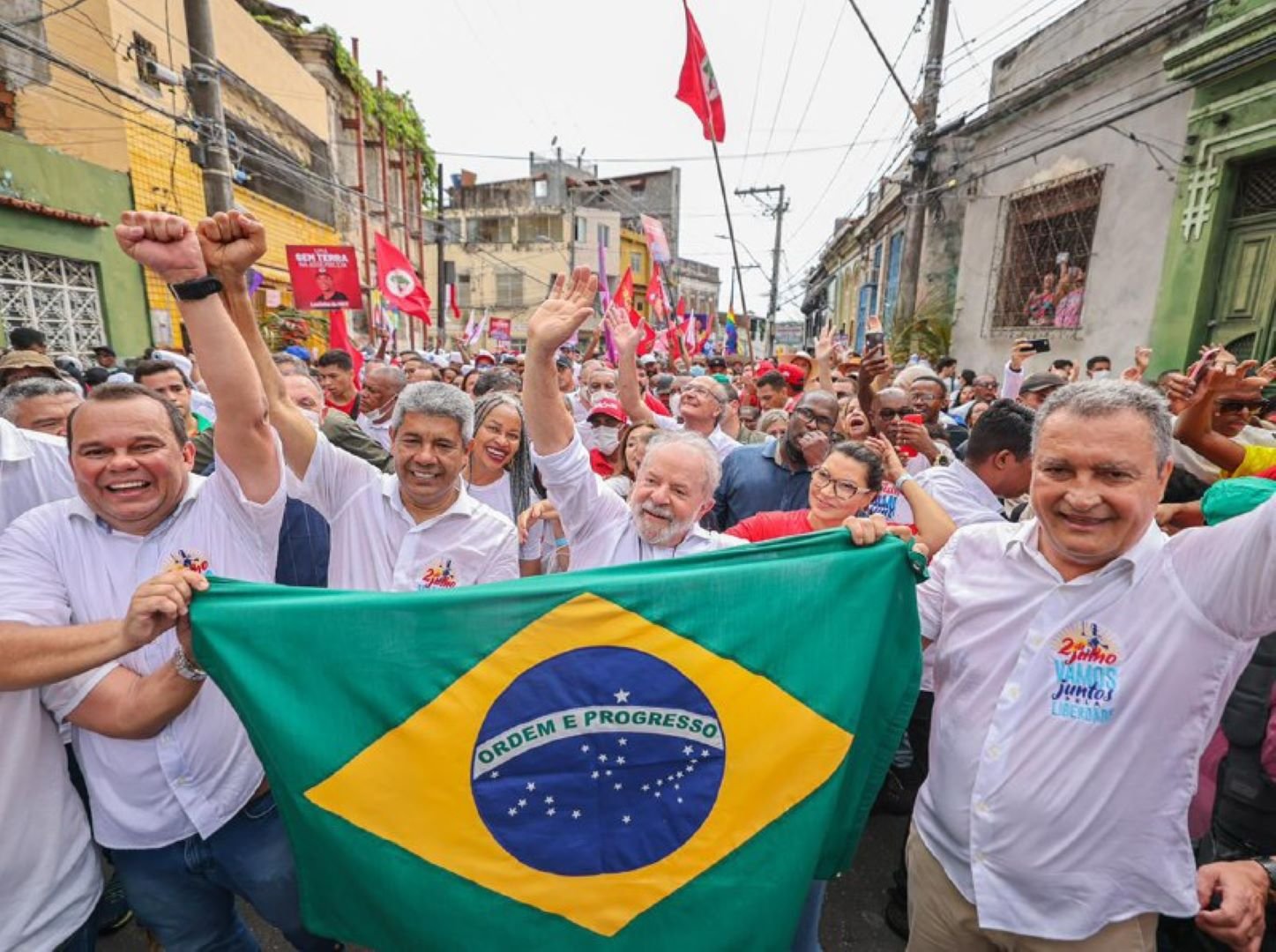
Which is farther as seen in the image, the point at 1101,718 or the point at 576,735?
the point at 576,735

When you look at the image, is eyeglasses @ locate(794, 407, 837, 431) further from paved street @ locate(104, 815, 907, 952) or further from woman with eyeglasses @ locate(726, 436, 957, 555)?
paved street @ locate(104, 815, 907, 952)

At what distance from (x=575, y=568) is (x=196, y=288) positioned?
157 centimetres

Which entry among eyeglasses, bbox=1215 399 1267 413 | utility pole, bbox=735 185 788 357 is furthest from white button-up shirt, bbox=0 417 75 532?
utility pole, bbox=735 185 788 357

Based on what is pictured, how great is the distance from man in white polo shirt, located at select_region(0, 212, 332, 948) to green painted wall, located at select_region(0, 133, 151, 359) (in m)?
12.4

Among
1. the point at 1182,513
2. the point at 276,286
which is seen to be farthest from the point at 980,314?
the point at 276,286

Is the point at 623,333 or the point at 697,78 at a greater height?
the point at 697,78

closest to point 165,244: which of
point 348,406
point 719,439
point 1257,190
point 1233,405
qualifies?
point 719,439

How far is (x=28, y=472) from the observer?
2338mm

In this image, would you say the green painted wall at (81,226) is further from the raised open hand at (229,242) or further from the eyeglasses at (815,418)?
the eyeglasses at (815,418)

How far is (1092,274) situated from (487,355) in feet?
34.2

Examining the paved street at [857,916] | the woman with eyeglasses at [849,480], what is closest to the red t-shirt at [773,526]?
the woman with eyeglasses at [849,480]

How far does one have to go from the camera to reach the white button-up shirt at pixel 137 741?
1.75 metres

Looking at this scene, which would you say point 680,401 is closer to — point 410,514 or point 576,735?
point 410,514

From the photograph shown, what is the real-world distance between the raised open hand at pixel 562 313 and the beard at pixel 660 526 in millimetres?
673
